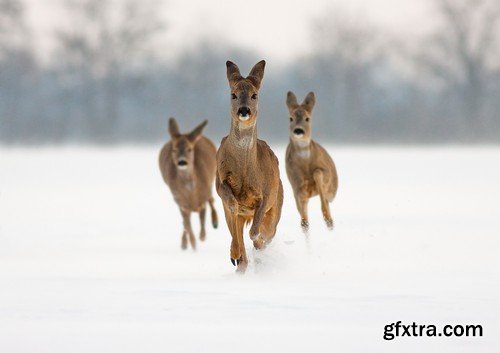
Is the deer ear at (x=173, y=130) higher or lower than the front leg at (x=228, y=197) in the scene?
higher

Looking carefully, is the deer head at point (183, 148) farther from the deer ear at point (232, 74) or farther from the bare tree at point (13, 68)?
the bare tree at point (13, 68)

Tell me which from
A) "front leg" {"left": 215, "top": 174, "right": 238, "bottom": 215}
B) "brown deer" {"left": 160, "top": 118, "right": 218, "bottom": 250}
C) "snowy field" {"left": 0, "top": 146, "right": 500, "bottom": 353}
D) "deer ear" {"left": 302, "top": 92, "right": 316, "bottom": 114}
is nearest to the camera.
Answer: "snowy field" {"left": 0, "top": 146, "right": 500, "bottom": 353}

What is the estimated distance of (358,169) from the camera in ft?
93.9

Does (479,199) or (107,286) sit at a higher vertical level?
(479,199)

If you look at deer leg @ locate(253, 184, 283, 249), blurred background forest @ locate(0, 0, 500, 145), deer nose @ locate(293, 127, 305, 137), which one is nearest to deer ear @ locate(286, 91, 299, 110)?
deer nose @ locate(293, 127, 305, 137)

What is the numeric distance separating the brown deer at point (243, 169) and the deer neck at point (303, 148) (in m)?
3.29

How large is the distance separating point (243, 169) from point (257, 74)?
2.96ft

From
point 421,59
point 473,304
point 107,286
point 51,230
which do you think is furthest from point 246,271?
point 421,59

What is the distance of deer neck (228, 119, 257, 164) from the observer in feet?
28.1

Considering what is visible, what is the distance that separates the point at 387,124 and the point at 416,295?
44.9 metres

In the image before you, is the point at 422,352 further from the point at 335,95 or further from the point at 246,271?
the point at 335,95

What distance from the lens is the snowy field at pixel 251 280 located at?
633cm

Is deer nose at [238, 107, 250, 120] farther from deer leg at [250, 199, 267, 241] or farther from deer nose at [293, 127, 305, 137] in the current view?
deer nose at [293, 127, 305, 137]

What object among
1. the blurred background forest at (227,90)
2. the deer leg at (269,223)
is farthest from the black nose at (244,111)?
the blurred background forest at (227,90)
